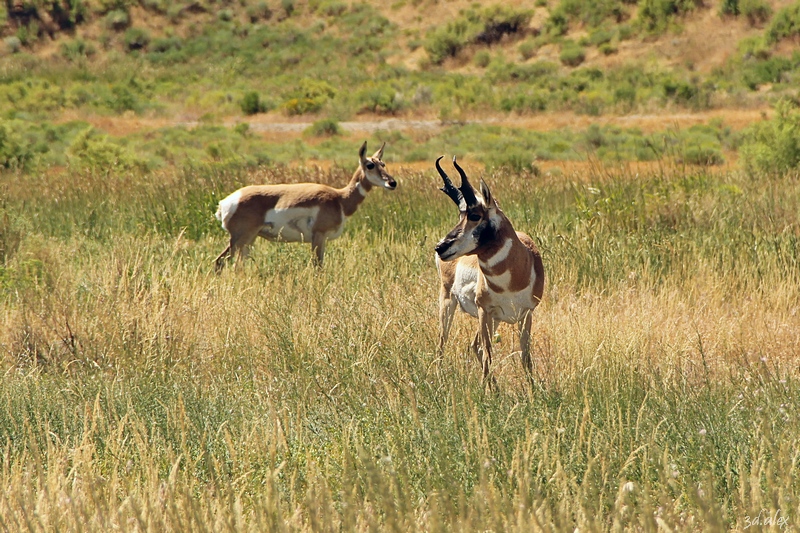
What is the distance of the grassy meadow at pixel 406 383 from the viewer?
367cm

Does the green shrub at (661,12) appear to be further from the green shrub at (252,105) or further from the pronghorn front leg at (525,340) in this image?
the pronghorn front leg at (525,340)

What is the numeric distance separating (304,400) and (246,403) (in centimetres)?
32

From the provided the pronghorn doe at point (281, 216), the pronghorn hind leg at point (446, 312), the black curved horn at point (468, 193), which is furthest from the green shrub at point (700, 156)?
the black curved horn at point (468, 193)

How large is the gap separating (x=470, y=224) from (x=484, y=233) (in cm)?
10

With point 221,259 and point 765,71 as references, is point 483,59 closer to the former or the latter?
point 765,71

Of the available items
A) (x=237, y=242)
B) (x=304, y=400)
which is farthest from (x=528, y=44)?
(x=304, y=400)

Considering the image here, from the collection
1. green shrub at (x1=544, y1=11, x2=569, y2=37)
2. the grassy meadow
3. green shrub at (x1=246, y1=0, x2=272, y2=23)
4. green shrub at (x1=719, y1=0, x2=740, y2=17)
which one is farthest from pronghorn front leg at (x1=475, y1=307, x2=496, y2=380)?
green shrub at (x1=246, y1=0, x2=272, y2=23)

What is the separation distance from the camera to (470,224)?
5.35 meters

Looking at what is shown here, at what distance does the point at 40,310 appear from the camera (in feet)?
22.4

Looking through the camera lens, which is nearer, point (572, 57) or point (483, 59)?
point (572, 57)

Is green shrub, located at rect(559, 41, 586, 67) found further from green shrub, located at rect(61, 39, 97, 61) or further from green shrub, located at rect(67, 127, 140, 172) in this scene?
green shrub, located at rect(67, 127, 140, 172)

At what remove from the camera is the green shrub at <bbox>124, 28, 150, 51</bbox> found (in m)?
55.6

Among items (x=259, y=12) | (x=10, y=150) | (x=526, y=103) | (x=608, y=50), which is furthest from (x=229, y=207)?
(x=259, y=12)

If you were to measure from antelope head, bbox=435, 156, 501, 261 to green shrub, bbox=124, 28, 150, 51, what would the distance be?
53.9 meters
